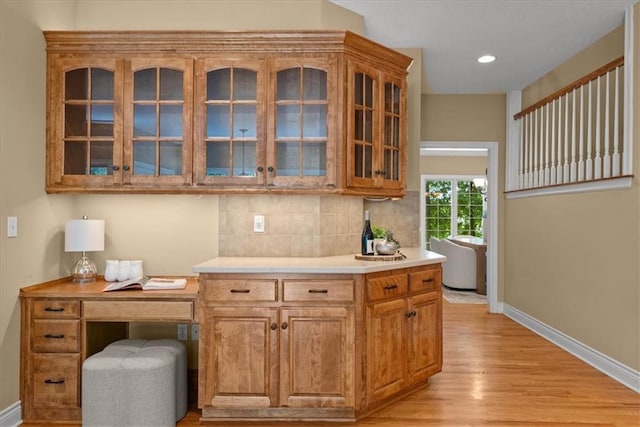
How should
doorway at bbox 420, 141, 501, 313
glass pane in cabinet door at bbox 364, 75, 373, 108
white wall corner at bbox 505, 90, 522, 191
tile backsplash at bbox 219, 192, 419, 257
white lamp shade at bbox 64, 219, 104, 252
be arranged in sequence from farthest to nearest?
doorway at bbox 420, 141, 501, 313 < white wall corner at bbox 505, 90, 522, 191 < tile backsplash at bbox 219, 192, 419, 257 < glass pane in cabinet door at bbox 364, 75, 373, 108 < white lamp shade at bbox 64, 219, 104, 252

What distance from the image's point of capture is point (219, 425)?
2768 millimetres

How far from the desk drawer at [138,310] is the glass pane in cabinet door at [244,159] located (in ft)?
2.93

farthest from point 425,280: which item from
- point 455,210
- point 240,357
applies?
point 455,210

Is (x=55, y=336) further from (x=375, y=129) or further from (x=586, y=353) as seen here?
(x=586, y=353)

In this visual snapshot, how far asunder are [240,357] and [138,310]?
0.67 metres

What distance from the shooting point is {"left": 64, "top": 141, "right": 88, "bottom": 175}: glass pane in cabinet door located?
Answer: 120 inches

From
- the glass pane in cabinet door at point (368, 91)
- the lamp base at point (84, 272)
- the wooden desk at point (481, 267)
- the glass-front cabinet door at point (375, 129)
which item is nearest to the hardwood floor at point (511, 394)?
the lamp base at point (84, 272)

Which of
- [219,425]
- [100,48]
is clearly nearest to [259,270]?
[219,425]

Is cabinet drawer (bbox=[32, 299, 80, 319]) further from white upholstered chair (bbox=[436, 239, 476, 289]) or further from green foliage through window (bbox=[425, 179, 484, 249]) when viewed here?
green foliage through window (bbox=[425, 179, 484, 249])

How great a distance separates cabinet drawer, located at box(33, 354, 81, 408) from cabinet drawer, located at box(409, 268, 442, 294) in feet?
7.02

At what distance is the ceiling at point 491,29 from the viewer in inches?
136

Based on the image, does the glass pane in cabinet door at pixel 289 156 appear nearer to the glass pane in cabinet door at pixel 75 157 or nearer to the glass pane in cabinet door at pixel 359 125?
the glass pane in cabinet door at pixel 359 125

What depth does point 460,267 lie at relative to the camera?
7.35 m

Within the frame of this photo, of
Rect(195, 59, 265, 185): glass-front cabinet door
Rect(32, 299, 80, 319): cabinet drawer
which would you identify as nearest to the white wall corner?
Rect(195, 59, 265, 185): glass-front cabinet door
